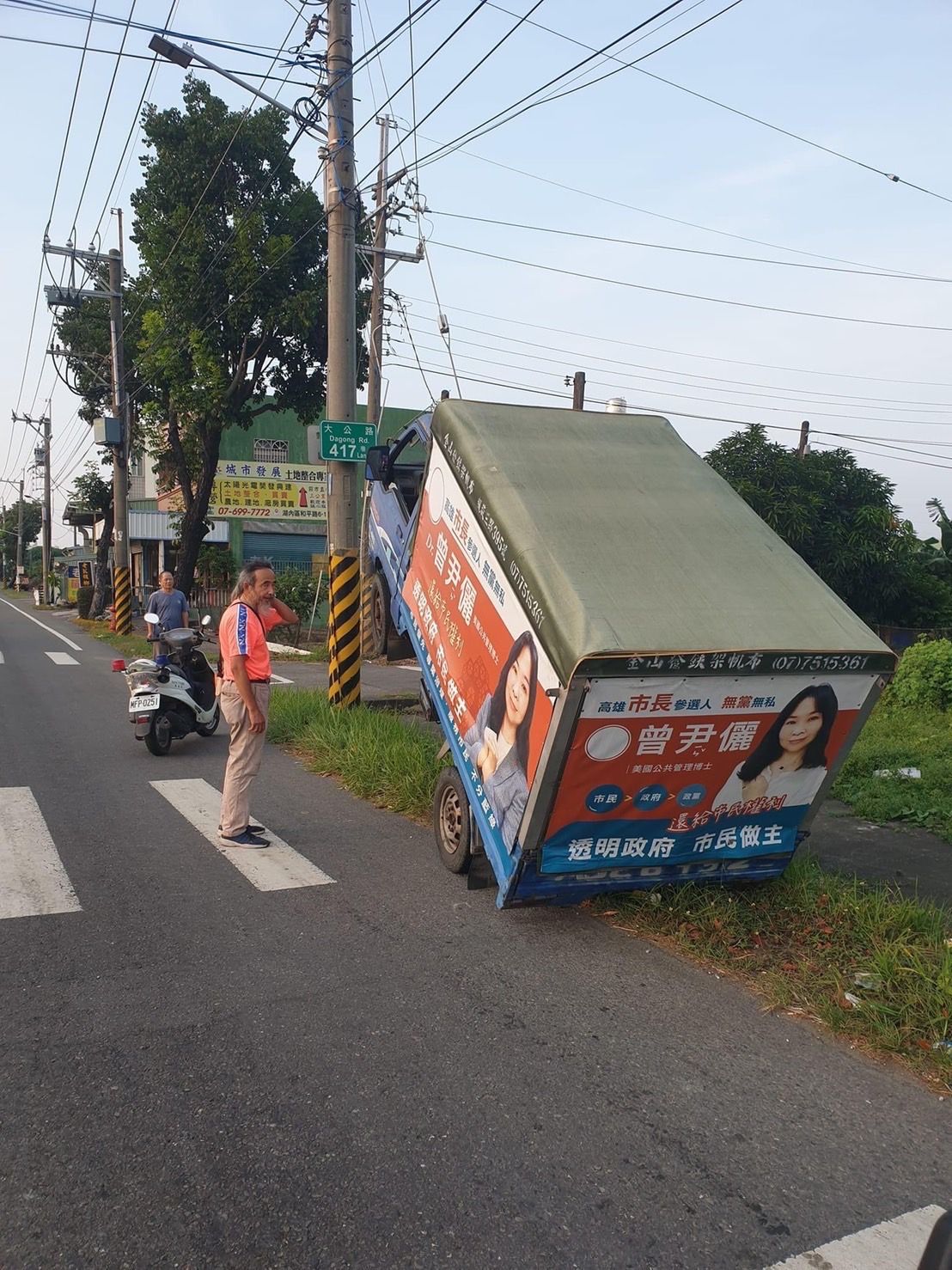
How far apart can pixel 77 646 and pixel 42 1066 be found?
2210cm

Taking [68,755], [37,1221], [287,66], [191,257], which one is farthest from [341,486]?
[191,257]

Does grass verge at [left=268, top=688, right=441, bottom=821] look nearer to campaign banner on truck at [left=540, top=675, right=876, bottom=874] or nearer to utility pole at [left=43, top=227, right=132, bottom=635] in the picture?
campaign banner on truck at [left=540, top=675, right=876, bottom=874]

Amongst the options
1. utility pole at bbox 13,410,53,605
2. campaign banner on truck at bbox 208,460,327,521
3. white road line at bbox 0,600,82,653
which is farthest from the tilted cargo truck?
utility pole at bbox 13,410,53,605

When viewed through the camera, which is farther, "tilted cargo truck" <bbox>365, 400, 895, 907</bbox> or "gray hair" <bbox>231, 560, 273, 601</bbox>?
"gray hair" <bbox>231, 560, 273, 601</bbox>

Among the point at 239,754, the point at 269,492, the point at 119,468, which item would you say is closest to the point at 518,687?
the point at 239,754

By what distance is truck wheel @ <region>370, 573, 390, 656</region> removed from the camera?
1091cm

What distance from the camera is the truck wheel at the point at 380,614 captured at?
10.9 m

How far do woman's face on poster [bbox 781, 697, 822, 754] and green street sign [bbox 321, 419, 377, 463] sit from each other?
6714 millimetres

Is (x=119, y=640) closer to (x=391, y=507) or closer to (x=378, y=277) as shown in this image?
(x=378, y=277)

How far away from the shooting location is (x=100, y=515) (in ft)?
135

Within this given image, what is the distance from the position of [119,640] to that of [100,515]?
1765 cm

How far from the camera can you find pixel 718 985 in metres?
4.50

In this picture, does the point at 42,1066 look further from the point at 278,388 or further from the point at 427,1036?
the point at 278,388

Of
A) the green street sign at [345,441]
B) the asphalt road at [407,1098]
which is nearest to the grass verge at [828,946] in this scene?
the asphalt road at [407,1098]
